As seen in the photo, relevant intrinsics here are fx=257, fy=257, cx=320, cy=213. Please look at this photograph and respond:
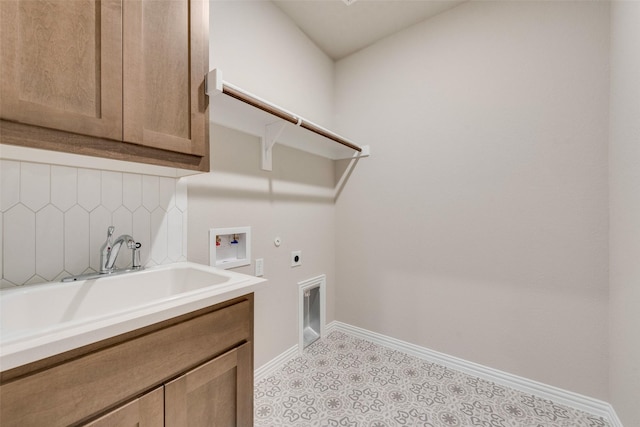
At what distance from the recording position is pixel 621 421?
1.28 m

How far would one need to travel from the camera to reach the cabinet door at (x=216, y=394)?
2.63ft

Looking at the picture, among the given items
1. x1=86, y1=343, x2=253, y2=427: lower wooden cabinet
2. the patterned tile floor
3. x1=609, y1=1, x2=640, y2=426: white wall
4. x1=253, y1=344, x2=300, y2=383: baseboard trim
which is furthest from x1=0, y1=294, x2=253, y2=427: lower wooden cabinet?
x1=609, y1=1, x2=640, y2=426: white wall

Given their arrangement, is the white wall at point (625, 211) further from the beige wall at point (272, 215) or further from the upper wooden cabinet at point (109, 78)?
the upper wooden cabinet at point (109, 78)

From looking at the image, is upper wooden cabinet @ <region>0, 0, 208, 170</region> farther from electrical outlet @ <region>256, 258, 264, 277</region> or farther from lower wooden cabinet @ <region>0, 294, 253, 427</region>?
electrical outlet @ <region>256, 258, 264, 277</region>

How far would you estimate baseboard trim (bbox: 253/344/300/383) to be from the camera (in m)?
1.68

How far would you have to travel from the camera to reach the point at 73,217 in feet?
3.27

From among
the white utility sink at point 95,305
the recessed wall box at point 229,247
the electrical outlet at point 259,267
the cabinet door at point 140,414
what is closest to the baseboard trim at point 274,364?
the electrical outlet at point 259,267

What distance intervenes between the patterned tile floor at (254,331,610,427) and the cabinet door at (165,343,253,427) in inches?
20.2

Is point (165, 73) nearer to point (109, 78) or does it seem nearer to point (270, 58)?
point (109, 78)

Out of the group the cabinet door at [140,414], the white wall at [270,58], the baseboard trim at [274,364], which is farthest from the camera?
the baseboard trim at [274,364]

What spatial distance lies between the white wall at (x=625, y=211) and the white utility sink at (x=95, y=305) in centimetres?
169

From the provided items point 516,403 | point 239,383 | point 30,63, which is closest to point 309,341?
point 239,383

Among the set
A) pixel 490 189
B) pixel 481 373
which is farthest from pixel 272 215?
pixel 481 373

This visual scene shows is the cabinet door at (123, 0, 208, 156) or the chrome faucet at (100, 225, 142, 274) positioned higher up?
the cabinet door at (123, 0, 208, 156)
